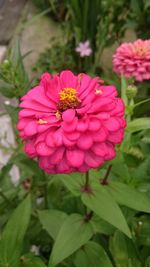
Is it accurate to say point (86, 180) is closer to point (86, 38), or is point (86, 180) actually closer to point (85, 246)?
point (85, 246)

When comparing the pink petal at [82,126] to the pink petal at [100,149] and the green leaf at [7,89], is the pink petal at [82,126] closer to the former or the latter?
the pink petal at [100,149]

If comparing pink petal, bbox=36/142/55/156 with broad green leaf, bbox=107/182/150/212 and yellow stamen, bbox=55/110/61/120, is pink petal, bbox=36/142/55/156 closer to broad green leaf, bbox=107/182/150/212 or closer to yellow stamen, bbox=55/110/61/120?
yellow stamen, bbox=55/110/61/120

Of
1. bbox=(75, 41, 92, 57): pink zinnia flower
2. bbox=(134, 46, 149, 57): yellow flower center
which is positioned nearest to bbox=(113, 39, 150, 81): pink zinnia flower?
bbox=(134, 46, 149, 57): yellow flower center

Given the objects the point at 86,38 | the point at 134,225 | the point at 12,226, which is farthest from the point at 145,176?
the point at 86,38

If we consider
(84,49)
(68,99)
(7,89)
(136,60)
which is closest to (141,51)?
(136,60)

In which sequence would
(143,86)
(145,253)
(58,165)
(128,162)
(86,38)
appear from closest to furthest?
(58,165), (145,253), (128,162), (143,86), (86,38)

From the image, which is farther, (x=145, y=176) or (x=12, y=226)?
(x=145, y=176)
